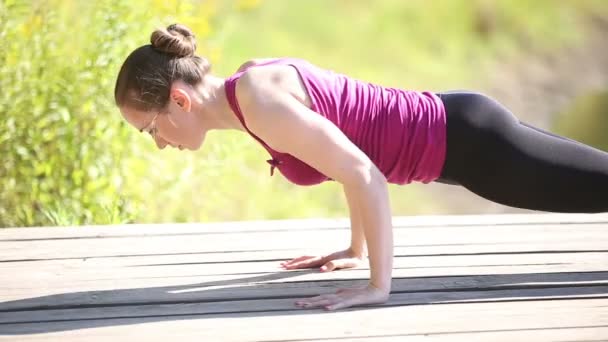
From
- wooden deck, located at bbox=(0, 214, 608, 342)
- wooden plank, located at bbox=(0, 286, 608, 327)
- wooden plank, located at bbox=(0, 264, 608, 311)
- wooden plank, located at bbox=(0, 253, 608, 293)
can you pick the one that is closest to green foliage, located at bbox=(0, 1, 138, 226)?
wooden deck, located at bbox=(0, 214, 608, 342)

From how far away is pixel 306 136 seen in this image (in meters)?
2.64

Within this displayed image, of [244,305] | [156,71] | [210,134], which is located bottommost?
[244,305]

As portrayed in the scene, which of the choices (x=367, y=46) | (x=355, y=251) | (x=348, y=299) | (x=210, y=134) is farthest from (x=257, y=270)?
(x=367, y=46)

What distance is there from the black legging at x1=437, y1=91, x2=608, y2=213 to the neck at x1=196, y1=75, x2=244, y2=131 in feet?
2.13

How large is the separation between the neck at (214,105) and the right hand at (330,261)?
489mm

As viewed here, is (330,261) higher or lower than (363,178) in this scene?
lower

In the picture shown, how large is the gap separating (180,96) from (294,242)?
32.5 inches

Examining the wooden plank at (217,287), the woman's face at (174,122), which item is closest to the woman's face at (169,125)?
the woman's face at (174,122)

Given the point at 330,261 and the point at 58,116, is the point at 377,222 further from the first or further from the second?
the point at 58,116

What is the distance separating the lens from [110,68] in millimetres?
4027

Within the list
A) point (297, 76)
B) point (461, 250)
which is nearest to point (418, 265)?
point (461, 250)

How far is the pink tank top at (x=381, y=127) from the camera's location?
9.42ft

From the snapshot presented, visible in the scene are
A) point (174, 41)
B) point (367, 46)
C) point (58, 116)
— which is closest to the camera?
point (174, 41)

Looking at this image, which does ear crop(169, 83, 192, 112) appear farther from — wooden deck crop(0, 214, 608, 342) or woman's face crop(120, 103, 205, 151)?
wooden deck crop(0, 214, 608, 342)
